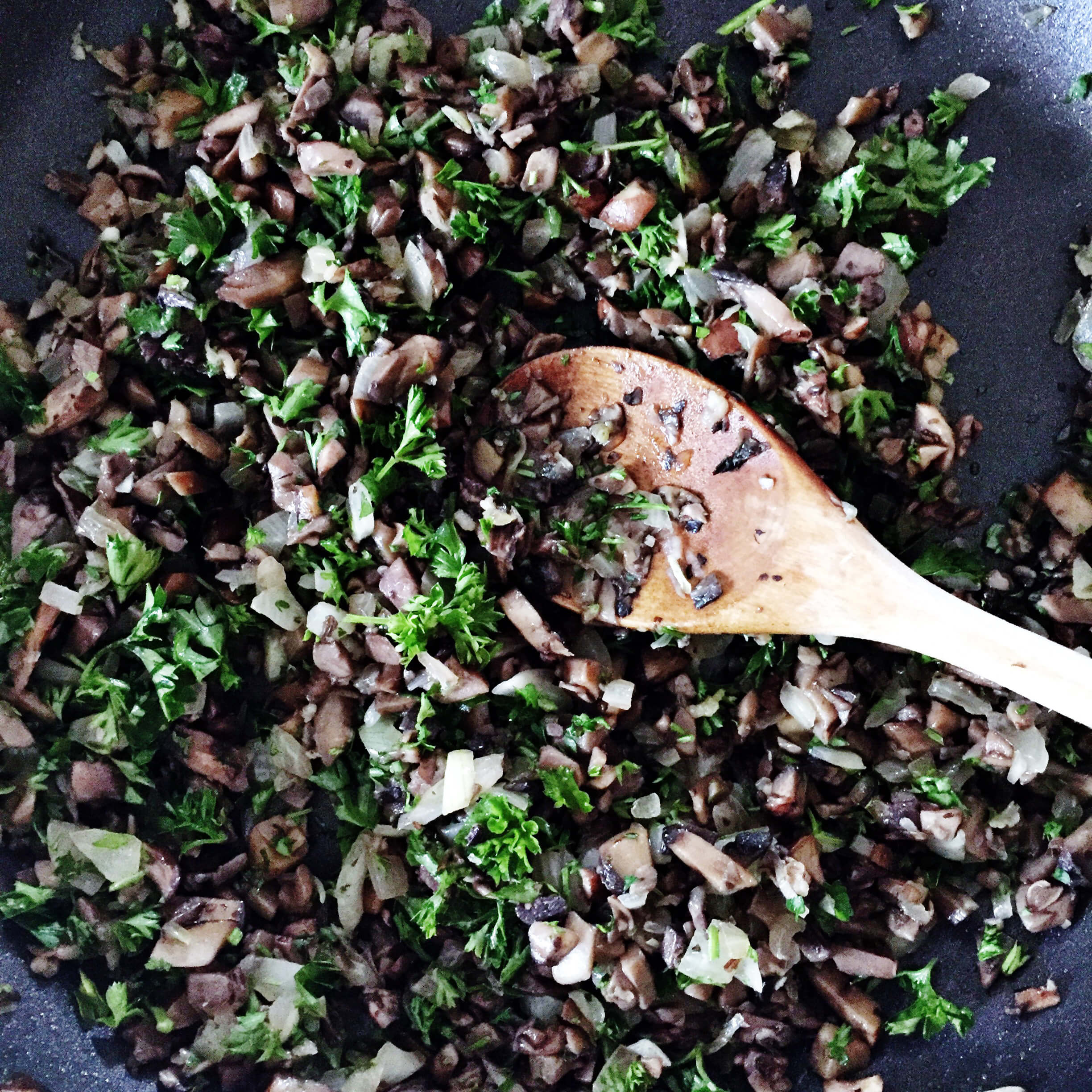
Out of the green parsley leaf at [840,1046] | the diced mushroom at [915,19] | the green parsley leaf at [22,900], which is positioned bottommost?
the green parsley leaf at [840,1046]

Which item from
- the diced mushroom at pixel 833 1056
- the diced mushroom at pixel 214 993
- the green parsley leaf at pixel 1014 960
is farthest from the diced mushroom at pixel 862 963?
the diced mushroom at pixel 214 993

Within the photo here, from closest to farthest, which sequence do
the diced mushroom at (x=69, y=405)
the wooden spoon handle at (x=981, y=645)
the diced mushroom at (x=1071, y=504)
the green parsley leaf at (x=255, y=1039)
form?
1. the wooden spoon handle at (x=981, y=645)
2. the green parsley leaf at (x=255, y=1039)
3. the diced mushroom at (x=69, y=405)
4. the diced mushroom at (x=1071, y=504)

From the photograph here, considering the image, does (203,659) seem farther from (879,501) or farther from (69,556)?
(879,501)

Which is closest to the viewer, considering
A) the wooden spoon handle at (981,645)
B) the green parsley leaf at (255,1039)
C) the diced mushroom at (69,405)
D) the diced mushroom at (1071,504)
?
the wooden spoon handle at (981,645)

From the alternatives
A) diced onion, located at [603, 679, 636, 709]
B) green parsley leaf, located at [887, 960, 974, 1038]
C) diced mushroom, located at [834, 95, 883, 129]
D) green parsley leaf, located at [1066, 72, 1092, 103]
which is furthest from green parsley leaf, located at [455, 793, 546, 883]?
green parsley leaf, located at [1066, 72, 1092, 103]

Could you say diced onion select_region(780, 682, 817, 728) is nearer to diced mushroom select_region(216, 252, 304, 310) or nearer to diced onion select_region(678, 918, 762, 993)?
diced onion select_region(678, 918, 762, 993)

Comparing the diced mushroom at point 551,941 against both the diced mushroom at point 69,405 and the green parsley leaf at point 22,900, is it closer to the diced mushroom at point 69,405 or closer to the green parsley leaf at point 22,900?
the green parsley leaf at point 22,900

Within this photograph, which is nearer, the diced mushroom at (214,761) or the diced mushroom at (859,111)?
the diced mushroom at (214,761)
